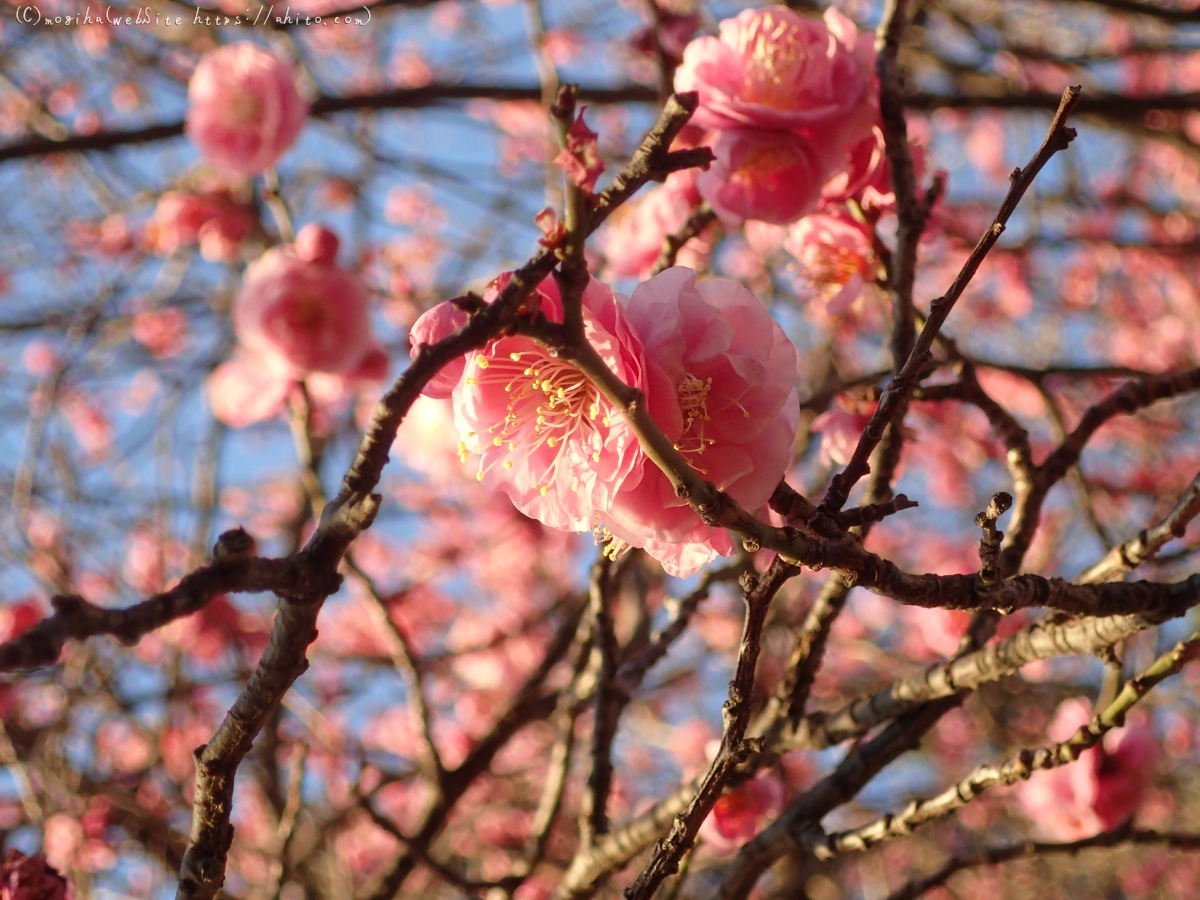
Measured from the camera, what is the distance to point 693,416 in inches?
36.9

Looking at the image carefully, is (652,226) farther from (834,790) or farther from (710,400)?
(834,790)

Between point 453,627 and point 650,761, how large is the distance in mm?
1335

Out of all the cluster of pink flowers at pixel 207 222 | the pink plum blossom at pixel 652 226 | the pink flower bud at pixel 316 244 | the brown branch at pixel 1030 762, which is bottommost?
the brown branch at pixel 1030 762

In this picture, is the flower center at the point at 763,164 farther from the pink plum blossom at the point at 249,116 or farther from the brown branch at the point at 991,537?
the pink plum blossom at the point at 249,116

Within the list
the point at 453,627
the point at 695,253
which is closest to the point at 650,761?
the point at 453,627

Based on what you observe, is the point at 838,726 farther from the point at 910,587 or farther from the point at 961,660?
the point at 910,587

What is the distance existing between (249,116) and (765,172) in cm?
156

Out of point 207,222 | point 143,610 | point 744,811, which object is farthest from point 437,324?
point 207,222

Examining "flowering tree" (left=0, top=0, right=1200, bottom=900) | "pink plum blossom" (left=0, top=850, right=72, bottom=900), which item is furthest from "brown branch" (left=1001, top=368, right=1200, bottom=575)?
"pink plum blossom" (left=0, top=850, right=72, bottom=900)

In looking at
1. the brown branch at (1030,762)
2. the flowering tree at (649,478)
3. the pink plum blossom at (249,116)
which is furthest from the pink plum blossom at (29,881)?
the pink plum blossom at (249,116)

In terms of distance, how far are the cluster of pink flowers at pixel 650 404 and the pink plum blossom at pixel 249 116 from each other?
5.22 ft

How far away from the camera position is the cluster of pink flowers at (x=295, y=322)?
2.20 metres

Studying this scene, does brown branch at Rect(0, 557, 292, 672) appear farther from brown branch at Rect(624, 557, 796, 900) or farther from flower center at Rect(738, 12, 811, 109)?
flower center at Rect(738, 12, 811, 109)

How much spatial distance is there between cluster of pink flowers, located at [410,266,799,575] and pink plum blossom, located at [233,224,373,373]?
4.36 ft
